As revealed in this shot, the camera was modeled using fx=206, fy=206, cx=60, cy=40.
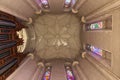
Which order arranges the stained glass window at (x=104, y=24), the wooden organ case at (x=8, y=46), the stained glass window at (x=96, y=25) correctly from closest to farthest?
the stained glass window at (x=104, y=24) < the wooden organ case at (x=8, y=46) < the stained glass window at (x=96, y=25)

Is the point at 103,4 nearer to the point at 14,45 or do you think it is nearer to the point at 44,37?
the point at 14,45

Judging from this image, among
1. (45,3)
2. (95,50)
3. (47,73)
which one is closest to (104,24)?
(95,50)

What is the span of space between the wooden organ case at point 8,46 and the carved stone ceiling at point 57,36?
309cm

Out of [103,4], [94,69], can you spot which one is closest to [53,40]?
[94,69]

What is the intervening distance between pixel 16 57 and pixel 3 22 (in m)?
2.50

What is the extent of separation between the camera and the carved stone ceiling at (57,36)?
13.4 meters

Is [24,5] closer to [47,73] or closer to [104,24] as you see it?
[104,24]

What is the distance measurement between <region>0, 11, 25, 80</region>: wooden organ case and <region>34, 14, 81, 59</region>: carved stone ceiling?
10.2ft

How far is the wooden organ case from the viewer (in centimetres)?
786

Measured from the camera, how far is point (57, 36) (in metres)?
14.0

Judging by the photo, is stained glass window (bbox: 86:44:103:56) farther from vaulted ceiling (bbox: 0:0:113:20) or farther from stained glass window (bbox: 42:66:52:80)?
stained glass window (bbox: 42:66:52:80)

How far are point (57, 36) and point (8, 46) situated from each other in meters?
5.57

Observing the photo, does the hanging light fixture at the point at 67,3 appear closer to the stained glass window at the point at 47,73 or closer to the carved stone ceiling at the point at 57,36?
the carved stone ceiling at the point at 57,36

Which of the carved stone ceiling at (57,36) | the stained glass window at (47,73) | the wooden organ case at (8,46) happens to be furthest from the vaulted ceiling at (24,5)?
the stained glass window at (47,73)
